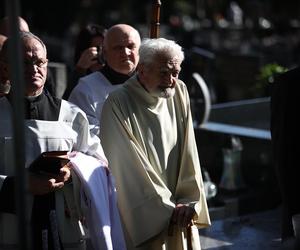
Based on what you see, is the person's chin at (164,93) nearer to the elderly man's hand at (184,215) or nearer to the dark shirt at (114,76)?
the elderly man's hand at (184,215)

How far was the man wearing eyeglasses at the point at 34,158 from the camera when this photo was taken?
4.34 m

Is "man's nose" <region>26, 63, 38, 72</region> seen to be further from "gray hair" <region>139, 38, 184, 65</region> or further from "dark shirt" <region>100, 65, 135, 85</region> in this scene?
"dark shirt" <region>100, 65, 135, 85</region>

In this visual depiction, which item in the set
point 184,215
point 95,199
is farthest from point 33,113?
point 184,215

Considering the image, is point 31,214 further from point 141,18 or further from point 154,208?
point 141,18

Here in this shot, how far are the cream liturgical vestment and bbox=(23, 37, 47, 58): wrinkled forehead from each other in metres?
0.54

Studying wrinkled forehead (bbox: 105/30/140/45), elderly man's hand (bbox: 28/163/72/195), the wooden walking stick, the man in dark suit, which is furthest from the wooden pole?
wrinkled forehead (bbox: 105/30/140/45)

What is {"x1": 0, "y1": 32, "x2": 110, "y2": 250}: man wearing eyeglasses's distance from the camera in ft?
14.2

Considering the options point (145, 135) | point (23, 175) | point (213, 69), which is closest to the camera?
point (23, 175)

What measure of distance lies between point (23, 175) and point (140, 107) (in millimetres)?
1632

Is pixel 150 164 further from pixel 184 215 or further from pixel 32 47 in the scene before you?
pixel 32 47

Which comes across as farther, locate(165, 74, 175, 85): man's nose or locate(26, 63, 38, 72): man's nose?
locate(165, 74, 175, 85): man's nose

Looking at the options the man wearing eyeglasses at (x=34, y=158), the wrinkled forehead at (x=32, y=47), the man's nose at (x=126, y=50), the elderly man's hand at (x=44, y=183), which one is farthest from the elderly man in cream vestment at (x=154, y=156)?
the man's nose at (x=126, y=50)

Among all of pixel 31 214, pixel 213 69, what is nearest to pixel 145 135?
pixel 31 214

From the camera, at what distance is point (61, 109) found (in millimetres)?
4543
